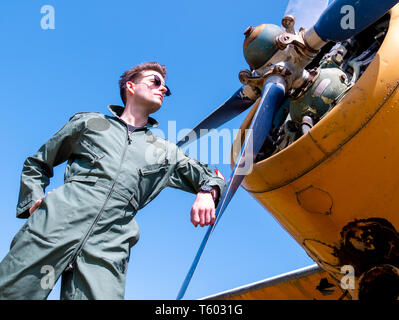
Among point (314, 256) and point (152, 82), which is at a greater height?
point (152, 82)

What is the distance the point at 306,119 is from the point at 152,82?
6.04 ft

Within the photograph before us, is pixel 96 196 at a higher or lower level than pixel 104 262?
higher

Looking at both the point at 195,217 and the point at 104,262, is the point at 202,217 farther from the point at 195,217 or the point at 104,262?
the point at 104,262

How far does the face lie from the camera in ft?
11.6

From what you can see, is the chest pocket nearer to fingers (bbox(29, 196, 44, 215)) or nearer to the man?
the man

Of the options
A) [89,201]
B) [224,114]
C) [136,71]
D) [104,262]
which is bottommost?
[104,262]

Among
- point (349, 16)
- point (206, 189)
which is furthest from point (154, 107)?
point (349, 16)

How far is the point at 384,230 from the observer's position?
3961 mm

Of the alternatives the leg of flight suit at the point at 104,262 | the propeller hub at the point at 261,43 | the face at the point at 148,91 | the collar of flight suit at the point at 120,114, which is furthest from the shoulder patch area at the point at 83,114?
the propeller hub at the point at 261,43

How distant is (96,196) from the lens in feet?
9.17

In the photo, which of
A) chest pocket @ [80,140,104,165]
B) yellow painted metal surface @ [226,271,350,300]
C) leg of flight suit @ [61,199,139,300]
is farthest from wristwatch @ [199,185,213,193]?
yellow painted metal surface @ [226,271,350,300]

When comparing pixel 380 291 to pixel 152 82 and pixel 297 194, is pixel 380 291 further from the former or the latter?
pixel 152 82

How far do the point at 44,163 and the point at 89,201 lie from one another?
615 millimetres
